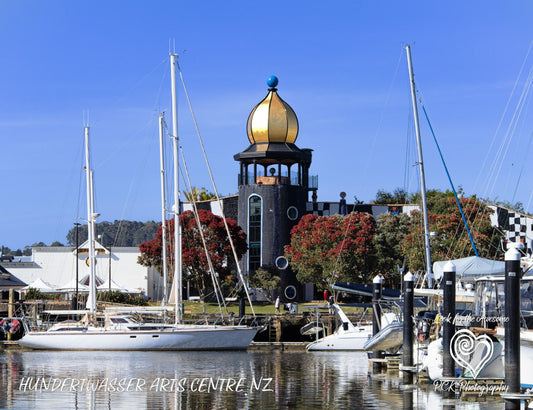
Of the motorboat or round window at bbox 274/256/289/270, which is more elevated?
round window at bbox 274/256/289/270

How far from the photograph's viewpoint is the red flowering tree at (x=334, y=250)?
60531mm

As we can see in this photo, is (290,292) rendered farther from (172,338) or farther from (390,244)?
(172,338)

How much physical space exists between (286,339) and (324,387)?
2202 centimetres

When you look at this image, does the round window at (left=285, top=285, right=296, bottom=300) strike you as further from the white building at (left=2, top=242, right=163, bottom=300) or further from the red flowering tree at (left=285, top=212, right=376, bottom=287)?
the white building at (left=2, top=242, right=163, bottom=300)

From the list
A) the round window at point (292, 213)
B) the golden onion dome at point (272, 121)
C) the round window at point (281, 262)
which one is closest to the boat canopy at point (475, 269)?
the round window at point (281, 262)

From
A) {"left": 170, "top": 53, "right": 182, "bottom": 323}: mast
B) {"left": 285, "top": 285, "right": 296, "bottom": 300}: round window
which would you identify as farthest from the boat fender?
{"left": 285, "top": 285, "right": 296, "bottom": 300}: round window

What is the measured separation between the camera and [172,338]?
43.1 metres

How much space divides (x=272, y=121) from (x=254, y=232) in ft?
27.2

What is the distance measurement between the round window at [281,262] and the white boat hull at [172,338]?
22.2 m

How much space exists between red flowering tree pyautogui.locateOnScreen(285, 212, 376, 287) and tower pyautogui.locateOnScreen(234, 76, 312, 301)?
346 centimetres

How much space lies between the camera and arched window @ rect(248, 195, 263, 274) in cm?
6706

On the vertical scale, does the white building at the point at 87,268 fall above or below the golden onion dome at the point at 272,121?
below

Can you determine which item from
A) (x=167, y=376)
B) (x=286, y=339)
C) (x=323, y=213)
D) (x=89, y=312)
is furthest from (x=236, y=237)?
(x=167, y=376)

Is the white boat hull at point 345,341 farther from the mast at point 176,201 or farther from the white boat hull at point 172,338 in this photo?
the mast at point 176,201
